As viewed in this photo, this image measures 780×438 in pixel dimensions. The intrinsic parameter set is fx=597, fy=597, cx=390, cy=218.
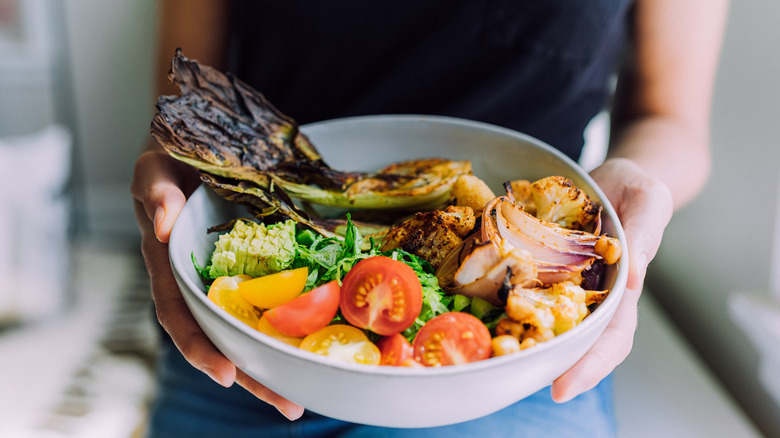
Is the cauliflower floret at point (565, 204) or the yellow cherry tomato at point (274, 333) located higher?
the cauliflower floret at point (565, 204)

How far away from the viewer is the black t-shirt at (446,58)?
113 centimetres

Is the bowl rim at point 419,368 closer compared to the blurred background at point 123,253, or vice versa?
the bowl rim at point 419,368

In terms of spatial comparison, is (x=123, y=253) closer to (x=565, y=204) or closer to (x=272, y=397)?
(x=272, y=397)

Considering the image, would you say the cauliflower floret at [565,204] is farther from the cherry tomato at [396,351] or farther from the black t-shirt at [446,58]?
the black t-shirt at [446,58]

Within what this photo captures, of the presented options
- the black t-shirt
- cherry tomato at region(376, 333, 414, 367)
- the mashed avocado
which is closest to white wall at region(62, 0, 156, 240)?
the black t-shirt

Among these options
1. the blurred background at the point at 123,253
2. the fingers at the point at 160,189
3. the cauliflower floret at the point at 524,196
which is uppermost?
the cauliflower floret at the point at 524,196

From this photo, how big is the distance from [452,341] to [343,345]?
0.39 ft

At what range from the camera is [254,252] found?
0.75 m

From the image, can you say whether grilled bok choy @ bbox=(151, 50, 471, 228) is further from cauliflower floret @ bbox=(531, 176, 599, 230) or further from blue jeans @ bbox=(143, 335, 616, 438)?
blue jeans @ bbox=(143, 335, 616, 438)

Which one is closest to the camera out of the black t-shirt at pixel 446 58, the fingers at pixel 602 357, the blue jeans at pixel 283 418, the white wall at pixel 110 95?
the fingers at pixel 602 357

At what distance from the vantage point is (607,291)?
70 cm

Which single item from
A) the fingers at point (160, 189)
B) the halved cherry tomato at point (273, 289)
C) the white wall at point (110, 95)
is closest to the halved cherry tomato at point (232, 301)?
the halved cherry tomato at point (273, 289)

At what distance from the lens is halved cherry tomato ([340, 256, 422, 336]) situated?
2.11 feet

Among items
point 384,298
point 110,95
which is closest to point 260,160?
point 384,298
